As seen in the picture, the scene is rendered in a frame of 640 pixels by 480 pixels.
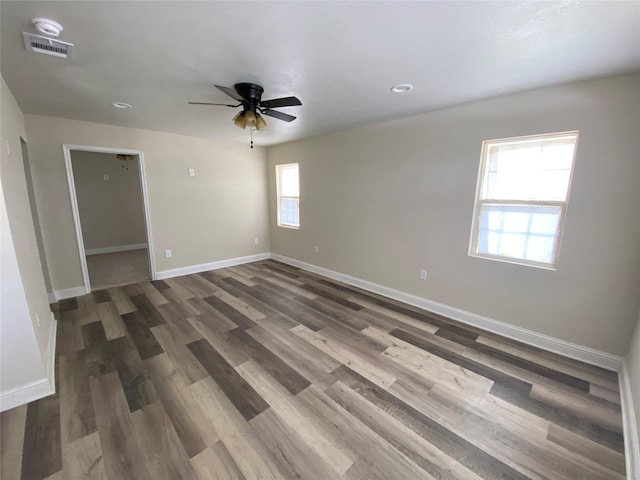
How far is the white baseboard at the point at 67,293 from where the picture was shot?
3.56 metres

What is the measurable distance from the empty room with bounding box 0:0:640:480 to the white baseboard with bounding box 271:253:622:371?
0.06 ft

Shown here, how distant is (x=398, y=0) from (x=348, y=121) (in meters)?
2.19

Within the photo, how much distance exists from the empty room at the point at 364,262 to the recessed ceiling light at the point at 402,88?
84 millimetres

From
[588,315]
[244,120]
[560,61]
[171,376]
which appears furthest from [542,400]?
[244,120]

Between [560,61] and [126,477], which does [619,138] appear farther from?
[126,477]

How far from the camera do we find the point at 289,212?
17.8ft

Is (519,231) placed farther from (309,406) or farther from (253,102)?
(253,102)

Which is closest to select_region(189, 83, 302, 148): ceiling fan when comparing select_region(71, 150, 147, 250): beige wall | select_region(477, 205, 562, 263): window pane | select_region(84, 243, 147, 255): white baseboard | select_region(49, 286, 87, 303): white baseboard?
select_region(477, 205, 562, 263): window pane

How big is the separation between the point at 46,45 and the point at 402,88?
8.53 feet

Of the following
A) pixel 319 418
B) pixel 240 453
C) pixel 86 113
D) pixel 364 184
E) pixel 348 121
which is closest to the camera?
pixel 240 453

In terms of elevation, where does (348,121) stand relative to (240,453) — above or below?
above

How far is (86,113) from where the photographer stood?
3.17 meters

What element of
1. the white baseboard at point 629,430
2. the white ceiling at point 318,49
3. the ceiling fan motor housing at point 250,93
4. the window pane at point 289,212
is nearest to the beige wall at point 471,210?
the white ceiling at point 318,49

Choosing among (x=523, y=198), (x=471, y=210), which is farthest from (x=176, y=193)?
(x=523, y=198)
